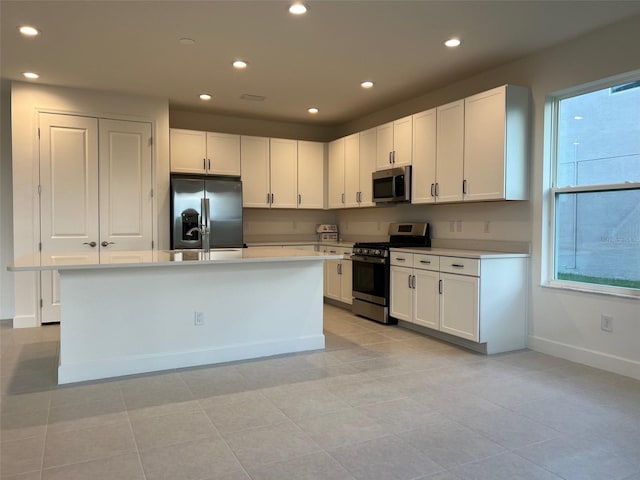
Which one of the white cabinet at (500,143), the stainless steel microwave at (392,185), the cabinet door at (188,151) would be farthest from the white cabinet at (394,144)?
the cabinet door at (188,151)

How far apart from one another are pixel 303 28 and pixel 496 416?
300 centimetres

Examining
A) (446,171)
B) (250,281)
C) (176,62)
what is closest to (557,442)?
(250,281)

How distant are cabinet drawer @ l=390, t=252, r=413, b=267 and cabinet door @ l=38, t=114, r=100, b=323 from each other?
11.0ft

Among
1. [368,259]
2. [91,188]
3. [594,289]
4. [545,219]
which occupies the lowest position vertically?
[594,289]

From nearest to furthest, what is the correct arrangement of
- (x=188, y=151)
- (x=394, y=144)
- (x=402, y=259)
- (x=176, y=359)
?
(x=176, y=359) → (x=402, y=259) → (x=394, y=144) → (x=188, y=151)

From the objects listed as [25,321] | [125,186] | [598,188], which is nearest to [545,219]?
[598,188]

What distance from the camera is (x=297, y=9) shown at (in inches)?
124

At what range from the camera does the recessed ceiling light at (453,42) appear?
367 centimetres

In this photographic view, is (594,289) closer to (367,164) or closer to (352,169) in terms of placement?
(367,164)

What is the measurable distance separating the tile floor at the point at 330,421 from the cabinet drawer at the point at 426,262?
0.88m

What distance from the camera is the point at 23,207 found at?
4.88 metres

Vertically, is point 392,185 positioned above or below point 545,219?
above

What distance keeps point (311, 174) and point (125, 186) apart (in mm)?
2545

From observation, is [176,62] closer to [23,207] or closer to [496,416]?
[23,207]
